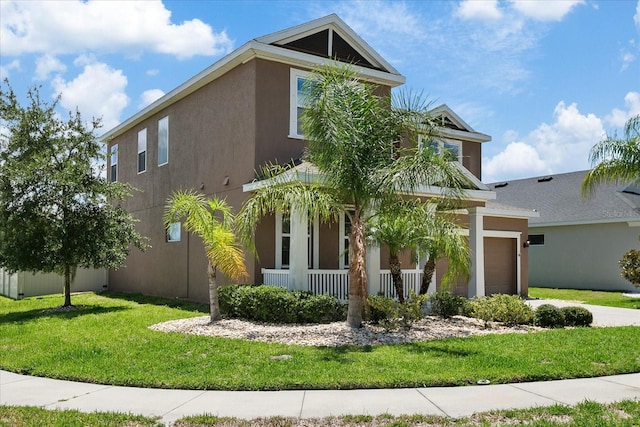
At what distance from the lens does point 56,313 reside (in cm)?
1455

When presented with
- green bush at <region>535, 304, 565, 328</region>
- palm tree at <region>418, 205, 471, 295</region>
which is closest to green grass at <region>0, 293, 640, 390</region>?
green bush at <region>535, 304, 565, 328</region>

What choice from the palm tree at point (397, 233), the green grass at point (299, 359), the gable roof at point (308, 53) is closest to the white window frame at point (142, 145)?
the gable roof at point (308, 53)

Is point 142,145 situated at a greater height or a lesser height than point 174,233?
greater

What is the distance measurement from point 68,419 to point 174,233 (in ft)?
43.3

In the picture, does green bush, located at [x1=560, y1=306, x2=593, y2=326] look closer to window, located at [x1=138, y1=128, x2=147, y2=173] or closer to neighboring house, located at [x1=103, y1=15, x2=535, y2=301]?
neighboring house, located at [x1=103, y1=15, x2=535, y2=301]

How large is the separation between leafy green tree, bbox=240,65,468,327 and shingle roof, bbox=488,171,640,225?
13428mm

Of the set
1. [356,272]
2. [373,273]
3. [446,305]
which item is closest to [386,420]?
[356,272]

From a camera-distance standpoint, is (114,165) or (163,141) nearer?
(163,141)

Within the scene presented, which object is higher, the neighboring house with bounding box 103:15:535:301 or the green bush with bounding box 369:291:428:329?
the neighboring house with bounding box 103:15:535:301

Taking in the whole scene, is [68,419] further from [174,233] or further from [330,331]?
[174,233]

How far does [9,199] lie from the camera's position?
1447 cm

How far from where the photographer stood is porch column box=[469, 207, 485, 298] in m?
16.6

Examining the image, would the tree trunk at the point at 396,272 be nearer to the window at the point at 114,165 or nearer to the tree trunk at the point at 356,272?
the tree trunk at the point at 356,272

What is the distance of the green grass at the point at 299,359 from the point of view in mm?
7320
